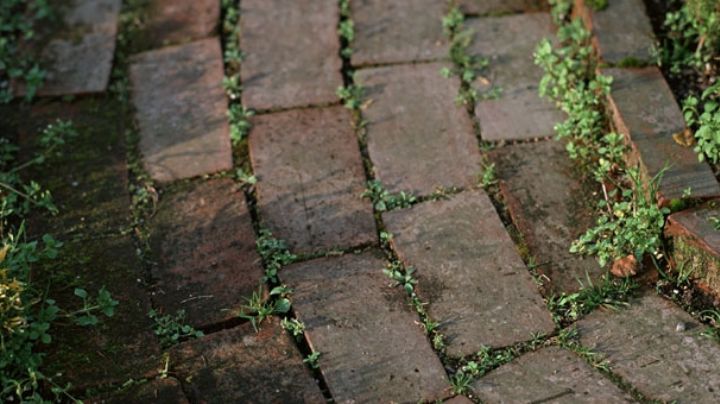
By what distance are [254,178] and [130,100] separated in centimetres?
70

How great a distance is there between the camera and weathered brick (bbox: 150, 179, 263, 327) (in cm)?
300

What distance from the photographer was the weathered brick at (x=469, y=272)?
2.87 metres

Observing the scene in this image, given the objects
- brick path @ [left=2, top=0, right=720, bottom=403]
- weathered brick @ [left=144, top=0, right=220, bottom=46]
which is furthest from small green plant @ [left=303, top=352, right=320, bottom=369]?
weathered brick @ [left=144, top=0, right=220, bottom=46]

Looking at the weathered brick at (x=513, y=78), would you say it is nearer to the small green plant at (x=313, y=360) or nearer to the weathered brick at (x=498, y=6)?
the weathered brick at (x=498, y=6)

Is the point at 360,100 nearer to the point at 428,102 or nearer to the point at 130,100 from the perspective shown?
the point at 428,102

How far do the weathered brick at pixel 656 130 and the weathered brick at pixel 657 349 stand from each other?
1.25 ft

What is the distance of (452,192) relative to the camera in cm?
329

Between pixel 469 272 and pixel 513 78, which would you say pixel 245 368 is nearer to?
pixel 469 272

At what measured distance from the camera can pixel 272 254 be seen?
312cm

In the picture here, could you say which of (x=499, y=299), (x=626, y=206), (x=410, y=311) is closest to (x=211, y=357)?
(x=410, y=311)

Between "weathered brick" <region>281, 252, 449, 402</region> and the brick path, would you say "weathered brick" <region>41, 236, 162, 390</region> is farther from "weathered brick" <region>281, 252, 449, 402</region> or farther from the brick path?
"weathered brick" <region>281, 252, 449, 402</region>

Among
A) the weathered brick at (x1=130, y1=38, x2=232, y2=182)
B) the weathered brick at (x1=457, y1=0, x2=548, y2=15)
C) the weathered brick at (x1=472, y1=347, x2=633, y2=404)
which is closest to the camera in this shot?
the weathered brick at (x1=472, y1=347, x2=633, y2=404)

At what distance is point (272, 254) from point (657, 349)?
120 centimetres

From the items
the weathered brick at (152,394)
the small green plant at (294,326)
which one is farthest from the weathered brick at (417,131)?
the weathered brick at (152,394)
